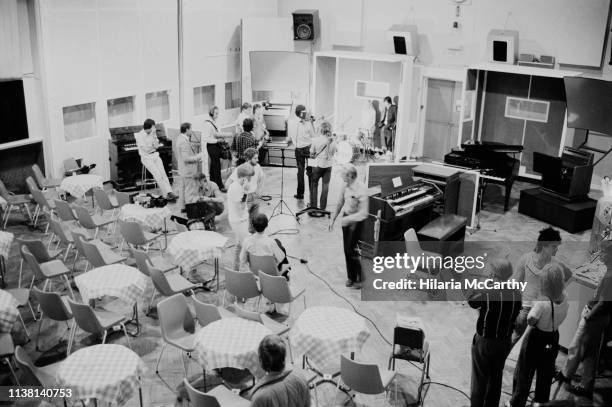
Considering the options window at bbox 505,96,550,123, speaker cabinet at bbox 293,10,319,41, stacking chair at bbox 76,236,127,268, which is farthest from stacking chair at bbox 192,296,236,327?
speaker cabinet at bbox 293,10,319,41

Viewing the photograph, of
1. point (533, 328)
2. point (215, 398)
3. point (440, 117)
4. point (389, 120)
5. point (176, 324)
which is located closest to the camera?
point (215, 398)

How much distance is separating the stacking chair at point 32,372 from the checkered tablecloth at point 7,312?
0.85 m

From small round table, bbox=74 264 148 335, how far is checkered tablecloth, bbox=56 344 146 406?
1222mm

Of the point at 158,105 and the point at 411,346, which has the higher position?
the point at 158,105

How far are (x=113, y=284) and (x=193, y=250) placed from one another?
120cm

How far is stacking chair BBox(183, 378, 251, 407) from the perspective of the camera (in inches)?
189

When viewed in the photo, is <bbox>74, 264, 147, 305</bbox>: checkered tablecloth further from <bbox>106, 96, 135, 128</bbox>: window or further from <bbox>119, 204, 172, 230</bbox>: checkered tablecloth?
<bbox>106, 96, 135, 128</bbox>: window

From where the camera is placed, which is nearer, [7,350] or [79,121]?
[7,350]

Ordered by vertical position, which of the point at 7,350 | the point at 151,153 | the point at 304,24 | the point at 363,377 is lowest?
the point at 7,350

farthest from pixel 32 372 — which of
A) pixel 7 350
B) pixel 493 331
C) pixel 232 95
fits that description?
pixel 232 95

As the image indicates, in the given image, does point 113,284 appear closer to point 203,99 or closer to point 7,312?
point 7,312

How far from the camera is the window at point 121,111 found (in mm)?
12488

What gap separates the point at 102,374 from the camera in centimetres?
512

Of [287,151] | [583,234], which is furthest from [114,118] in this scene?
[583,234]
